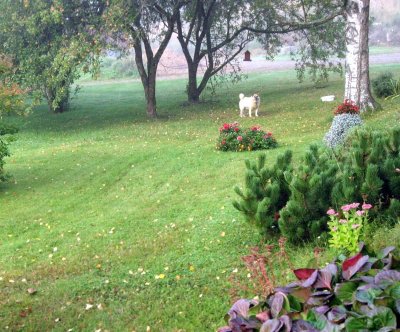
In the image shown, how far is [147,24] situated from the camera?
20297mm

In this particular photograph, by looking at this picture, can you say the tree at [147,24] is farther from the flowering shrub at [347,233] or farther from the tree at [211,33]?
the flowering shrub at [347,233]

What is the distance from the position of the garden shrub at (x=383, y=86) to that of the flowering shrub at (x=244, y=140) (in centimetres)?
661

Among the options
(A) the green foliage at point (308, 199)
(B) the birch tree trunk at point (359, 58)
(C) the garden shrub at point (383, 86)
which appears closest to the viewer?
(A) the green foliage at point (308, 199)

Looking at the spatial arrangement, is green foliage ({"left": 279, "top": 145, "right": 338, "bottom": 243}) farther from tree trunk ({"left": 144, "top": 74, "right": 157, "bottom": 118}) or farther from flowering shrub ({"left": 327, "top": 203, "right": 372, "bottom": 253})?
tree trunk ({"left": 144, "top": 74, "right": 157, "bottom": 118})

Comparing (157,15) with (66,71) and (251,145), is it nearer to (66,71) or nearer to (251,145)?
(66,71)

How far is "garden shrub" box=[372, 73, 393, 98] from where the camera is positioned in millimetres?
17594

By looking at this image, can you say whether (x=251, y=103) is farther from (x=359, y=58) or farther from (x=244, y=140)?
(x=244, y=140)

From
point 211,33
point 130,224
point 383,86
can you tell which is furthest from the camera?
point 211,33

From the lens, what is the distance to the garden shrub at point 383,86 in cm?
1759

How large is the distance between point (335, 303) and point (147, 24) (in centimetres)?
1863

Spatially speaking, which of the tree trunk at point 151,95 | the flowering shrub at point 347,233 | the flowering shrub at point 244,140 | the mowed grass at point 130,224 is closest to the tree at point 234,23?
the tree trunk at point 151,95

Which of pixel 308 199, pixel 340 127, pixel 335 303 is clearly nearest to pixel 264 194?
pixel 308 199

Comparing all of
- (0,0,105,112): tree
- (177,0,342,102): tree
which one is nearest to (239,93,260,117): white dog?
(177,0,342,102): tree

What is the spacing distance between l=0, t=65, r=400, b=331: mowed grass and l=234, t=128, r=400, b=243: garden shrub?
0.39 metres
